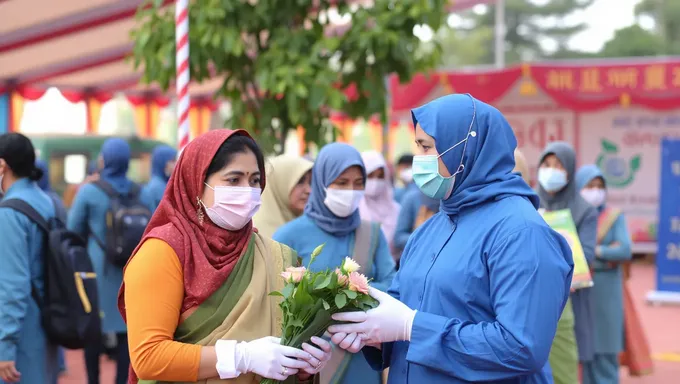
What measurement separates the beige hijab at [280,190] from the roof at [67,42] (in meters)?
4.09

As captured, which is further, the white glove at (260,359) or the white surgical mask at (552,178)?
the white surgical mask at (552,178)

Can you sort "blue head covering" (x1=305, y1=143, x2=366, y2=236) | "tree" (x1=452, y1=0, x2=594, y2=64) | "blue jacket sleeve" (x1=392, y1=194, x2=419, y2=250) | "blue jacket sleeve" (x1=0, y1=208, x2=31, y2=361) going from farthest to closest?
"tree" (x1=452, y1=0, x2=594, y2=64) < "blue jacket sleeve" (x1=392, y1=194, x2=419, y2=250) < "blue head covering" (x1=305, y1=143, x2=366, y2=236) < "blue jacket sleeve" (x1=0, y1=208, x2=31, y2=361)

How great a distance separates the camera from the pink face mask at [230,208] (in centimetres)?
305

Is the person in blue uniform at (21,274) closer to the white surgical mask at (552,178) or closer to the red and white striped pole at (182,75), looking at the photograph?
the red and white striped pole at (182,75)

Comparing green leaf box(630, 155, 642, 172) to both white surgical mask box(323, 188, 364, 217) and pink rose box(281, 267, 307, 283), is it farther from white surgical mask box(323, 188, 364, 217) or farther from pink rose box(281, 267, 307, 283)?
pink rose box(281, 267, 307, 283)

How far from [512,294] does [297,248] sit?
2024 millimetres

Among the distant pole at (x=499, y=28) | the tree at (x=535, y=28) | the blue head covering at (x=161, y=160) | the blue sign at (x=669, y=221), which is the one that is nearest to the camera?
the blue head covering at (x=161, y=160)

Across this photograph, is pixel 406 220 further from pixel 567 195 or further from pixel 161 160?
pixel 161 160

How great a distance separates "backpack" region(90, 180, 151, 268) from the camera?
22.0 ft

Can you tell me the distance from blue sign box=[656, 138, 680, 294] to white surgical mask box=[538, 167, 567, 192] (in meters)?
7.07

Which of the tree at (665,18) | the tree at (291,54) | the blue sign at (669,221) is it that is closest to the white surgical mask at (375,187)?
the tree at (291,54)

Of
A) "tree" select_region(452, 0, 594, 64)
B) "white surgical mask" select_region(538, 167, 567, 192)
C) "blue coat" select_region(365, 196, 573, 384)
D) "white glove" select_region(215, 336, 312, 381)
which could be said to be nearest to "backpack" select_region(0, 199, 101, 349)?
"white glove" select_region(215, 336, 312, 381)

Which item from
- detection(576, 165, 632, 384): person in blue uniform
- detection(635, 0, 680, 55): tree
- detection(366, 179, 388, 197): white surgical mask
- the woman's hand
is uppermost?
detection(635, 0, 680, 55): tree

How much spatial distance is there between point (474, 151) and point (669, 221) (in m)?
11.3
